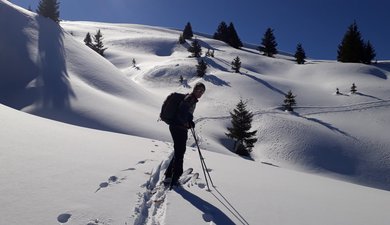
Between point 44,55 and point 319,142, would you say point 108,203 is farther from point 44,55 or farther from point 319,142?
point 319,142

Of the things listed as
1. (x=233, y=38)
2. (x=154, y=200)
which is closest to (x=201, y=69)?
(x=233, y=38)

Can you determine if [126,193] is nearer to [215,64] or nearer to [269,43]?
[215,64]

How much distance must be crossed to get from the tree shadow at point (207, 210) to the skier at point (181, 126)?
1.72 feet

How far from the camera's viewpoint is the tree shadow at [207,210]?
5117 mm

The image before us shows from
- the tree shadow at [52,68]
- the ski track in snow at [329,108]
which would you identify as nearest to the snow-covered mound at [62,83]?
the tree shadow at [52,68]

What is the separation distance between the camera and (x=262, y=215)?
17.9 feet

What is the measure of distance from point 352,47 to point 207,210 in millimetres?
76256

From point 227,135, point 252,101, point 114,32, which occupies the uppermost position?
point 114,32

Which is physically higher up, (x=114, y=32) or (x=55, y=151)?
(x=114, y=32)

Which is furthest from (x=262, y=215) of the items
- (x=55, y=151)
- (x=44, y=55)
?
(x=44, y=55)

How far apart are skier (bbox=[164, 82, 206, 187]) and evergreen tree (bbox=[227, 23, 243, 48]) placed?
85927 millimetres

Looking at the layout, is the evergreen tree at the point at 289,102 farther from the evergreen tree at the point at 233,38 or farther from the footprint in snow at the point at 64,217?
the evergreen tree at the point at 233,38

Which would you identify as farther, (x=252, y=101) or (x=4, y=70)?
(x=252, y=101)

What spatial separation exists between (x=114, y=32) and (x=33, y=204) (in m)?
98.0
